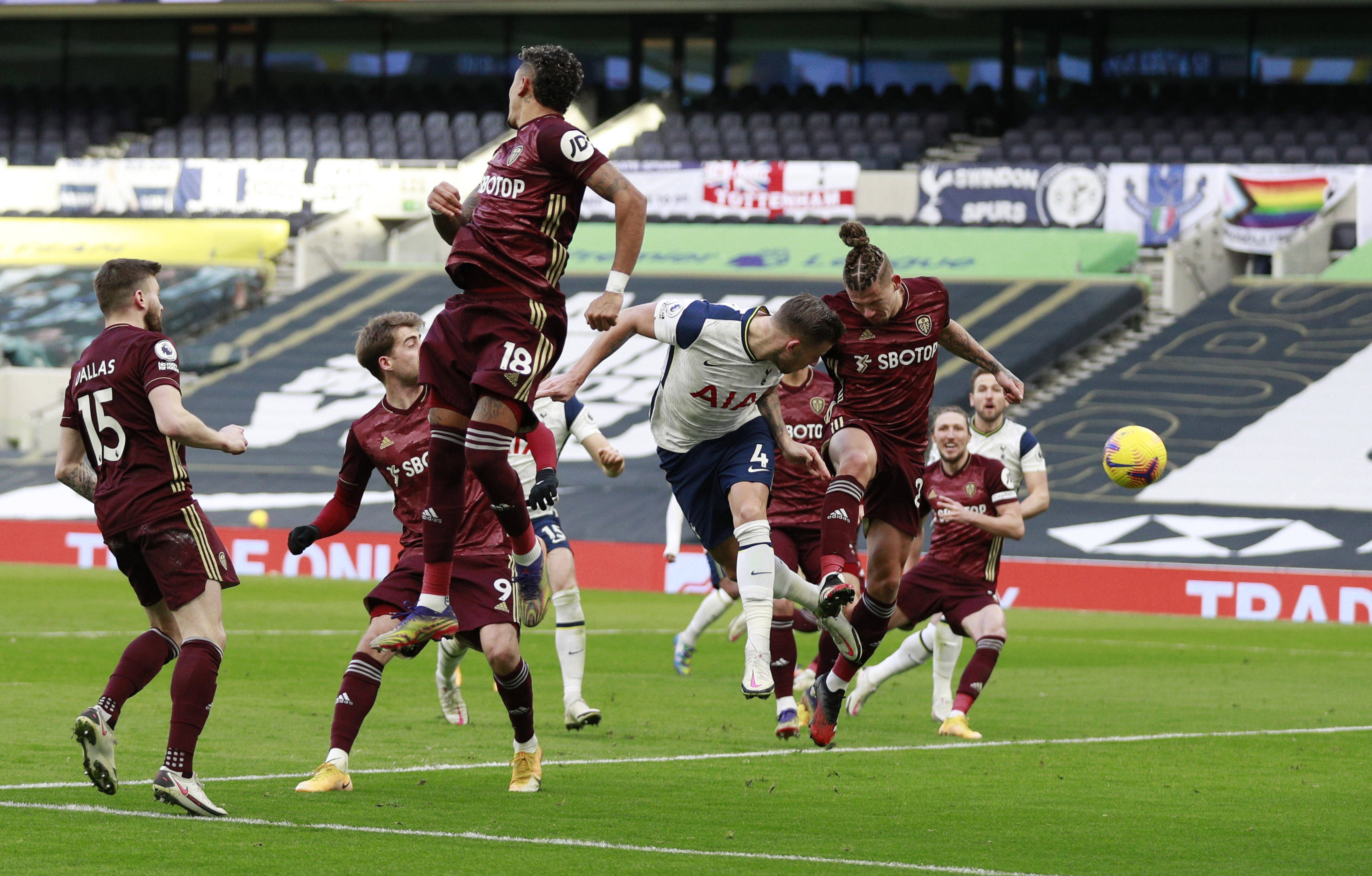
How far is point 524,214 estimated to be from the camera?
288 inches

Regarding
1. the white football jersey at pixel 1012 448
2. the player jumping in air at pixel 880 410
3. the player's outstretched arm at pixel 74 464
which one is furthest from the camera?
the white football jersey at pixel 1012 448

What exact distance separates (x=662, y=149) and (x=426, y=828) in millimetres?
31618

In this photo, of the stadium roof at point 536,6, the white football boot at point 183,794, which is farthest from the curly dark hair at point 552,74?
the stadium roof at point 536,6

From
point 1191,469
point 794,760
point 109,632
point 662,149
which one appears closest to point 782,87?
point 662,149

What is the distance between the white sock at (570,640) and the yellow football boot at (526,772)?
2353 mm

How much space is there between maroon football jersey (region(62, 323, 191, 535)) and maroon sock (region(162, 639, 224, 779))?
52 centimetres

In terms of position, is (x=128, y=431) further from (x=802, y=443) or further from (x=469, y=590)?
(x=802, y=443)

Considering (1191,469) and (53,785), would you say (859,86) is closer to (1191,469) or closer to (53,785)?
(1191,469)

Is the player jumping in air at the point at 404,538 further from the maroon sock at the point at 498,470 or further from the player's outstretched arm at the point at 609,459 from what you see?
the player's outstretched arm at the point at 609,459

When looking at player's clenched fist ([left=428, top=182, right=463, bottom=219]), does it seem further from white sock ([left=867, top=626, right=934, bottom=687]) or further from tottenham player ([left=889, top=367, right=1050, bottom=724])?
white sock ([left=867, top=626, right=934, bottom=687])

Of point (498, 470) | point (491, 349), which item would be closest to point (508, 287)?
point (491, 349)

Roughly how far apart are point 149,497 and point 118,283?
0.81 meters

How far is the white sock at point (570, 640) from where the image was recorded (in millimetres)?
10352

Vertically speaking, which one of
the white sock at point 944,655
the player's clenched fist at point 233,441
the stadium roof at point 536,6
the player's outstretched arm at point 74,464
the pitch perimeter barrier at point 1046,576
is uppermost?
the stadium roof at point 536,6
